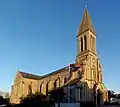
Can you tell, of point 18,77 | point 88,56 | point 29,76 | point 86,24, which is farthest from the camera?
point 29,76

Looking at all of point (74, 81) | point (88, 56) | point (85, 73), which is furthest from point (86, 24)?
point (74, 81)

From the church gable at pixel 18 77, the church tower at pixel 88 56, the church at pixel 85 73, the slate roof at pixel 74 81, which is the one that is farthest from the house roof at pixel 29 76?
the slate roof at pixel 74 81

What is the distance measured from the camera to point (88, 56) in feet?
186

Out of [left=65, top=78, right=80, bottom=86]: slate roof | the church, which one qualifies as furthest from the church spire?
[left=65, top=78, right=80, bottom=86]: slate roof

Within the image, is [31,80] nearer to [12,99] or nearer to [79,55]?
[12,99]

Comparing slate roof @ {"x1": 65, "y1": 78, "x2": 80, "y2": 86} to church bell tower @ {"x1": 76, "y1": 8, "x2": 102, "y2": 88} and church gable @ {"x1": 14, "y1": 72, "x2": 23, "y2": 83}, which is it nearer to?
church bell tower @ {"x1": 76, "y1": 8, "x2": 102, "y2": 88}

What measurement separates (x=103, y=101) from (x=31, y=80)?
3117cm

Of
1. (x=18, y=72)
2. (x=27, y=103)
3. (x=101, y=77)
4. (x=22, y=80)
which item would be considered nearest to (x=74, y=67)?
(x=101, y=77)

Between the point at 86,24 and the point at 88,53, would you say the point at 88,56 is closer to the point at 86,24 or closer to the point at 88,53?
the point at 88,53

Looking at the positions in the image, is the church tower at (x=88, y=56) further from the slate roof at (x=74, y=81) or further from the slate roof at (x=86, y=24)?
the slate roof at (x=74, y=81)

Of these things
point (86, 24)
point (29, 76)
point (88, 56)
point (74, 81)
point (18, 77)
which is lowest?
point (74, 81)

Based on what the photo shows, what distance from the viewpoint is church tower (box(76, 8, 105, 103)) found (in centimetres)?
5494

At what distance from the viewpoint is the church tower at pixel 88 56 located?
54.9 m

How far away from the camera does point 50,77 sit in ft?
232
